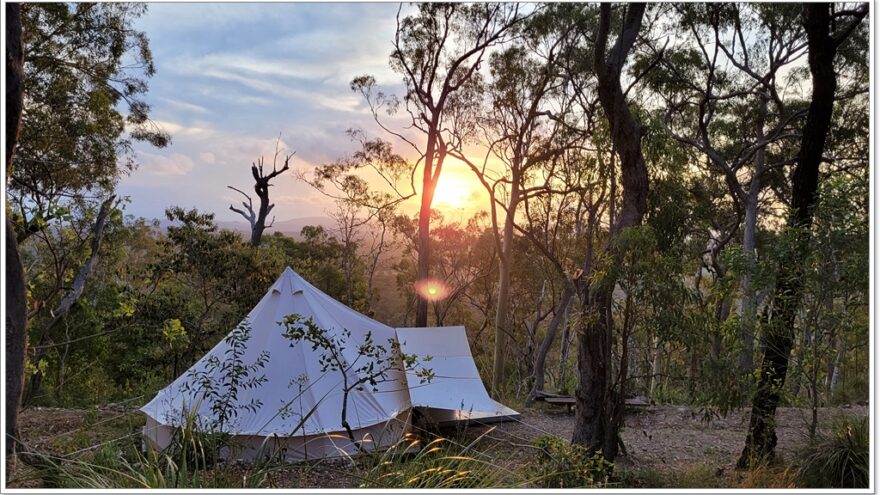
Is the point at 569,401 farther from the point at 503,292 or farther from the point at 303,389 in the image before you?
the point at 303,389

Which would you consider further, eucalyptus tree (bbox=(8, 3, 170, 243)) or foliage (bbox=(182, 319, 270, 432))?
eucalyptus tree (bbox=(8, 3, 170, 243))

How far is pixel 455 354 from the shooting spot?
20.1 feet

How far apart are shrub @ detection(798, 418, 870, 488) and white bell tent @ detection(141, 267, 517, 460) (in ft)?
8.03

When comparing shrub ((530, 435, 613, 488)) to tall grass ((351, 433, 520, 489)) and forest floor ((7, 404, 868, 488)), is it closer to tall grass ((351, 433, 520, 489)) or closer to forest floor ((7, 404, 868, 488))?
forest floor ((7, 404, 868, 488))

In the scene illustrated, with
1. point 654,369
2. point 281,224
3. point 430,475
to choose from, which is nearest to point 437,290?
point 281,224

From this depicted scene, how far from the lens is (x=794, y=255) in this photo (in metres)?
3.46

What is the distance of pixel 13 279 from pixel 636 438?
5.27 metres

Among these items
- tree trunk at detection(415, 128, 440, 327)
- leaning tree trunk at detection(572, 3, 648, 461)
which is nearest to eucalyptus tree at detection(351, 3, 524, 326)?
tree trunk at detection(415, 128, 440, 327)

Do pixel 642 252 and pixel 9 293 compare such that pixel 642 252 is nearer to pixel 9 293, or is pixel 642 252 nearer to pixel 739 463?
pixel 739 463

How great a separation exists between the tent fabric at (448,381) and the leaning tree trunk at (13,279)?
330 cm

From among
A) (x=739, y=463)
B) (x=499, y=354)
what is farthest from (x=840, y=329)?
(x=499, y=354)

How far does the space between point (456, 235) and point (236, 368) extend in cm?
960

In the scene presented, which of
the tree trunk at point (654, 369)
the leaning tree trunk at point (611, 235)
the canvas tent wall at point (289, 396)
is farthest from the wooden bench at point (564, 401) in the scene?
the leaning tree trunk at point (611, 235)

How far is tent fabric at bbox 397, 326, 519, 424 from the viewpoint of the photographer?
18.4ft
